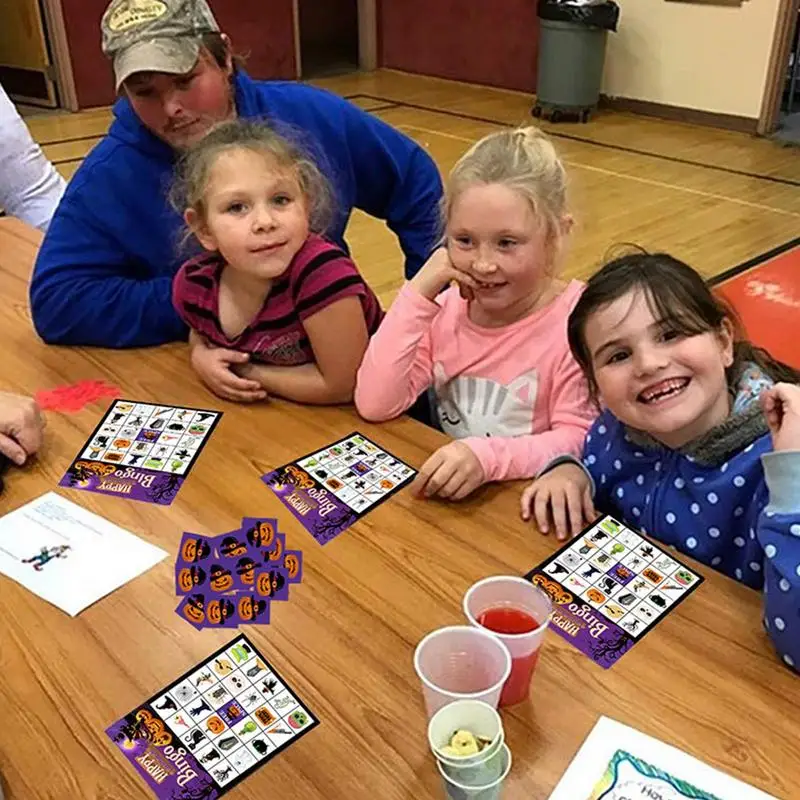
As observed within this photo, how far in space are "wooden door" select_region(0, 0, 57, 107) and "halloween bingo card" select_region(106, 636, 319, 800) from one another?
21.5ft

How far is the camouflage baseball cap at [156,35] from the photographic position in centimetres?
174

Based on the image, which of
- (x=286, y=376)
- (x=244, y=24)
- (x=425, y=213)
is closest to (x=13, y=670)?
(x=286, y=376)

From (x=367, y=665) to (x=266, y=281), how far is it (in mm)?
802

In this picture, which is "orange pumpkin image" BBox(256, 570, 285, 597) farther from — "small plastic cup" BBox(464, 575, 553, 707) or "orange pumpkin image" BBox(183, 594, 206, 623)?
"small plastic cup" BBox(464, 575, 553, 707)

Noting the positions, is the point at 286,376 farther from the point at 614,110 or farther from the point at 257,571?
the point at 614,110

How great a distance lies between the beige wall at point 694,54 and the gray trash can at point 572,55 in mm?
258

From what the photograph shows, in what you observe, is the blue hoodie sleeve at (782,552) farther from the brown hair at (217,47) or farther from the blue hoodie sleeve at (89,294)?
the brown hair at (217,47)

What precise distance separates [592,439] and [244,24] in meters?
6.96

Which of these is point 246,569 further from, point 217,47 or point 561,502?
point 217,47

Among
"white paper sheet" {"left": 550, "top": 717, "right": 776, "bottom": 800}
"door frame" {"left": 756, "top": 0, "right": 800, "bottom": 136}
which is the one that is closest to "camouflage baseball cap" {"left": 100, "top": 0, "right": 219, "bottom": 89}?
"white paper sheet" {"left": 550, "top": 717, "right": 776, "bottom": 800}

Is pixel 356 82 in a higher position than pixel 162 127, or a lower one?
lower

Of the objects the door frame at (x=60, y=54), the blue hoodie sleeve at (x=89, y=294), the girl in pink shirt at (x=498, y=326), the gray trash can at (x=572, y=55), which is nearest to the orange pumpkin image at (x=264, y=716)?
the girl in pink shirt at (x=498, y=326)

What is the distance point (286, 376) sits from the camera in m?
1.59

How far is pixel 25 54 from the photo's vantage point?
6641 millimetres
